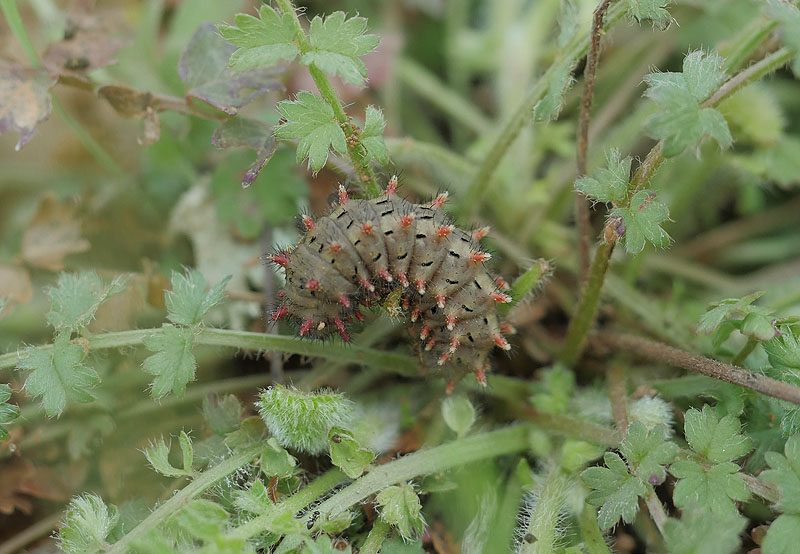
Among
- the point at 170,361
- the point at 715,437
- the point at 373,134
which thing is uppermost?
the point at 373,134

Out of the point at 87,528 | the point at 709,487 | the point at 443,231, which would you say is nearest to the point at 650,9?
the point at 443,231

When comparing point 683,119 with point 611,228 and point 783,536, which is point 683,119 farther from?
point 783,536

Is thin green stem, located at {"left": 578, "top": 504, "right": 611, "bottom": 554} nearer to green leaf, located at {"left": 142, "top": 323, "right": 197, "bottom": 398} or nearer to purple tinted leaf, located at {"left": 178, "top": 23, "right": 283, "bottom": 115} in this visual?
green leaf, located at {"left": 142, "top": 323, "right": 197, "bottom": 398}

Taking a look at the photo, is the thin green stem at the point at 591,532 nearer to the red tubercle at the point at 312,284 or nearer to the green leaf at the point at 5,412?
the red tubercle at the point at 312,284

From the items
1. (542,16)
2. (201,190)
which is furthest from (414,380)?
(542,16)

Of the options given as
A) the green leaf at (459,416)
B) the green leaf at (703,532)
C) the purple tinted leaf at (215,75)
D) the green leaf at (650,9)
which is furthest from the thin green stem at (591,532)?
the purple tinted leaf at (215,75)

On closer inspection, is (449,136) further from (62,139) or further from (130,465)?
(130,465)
